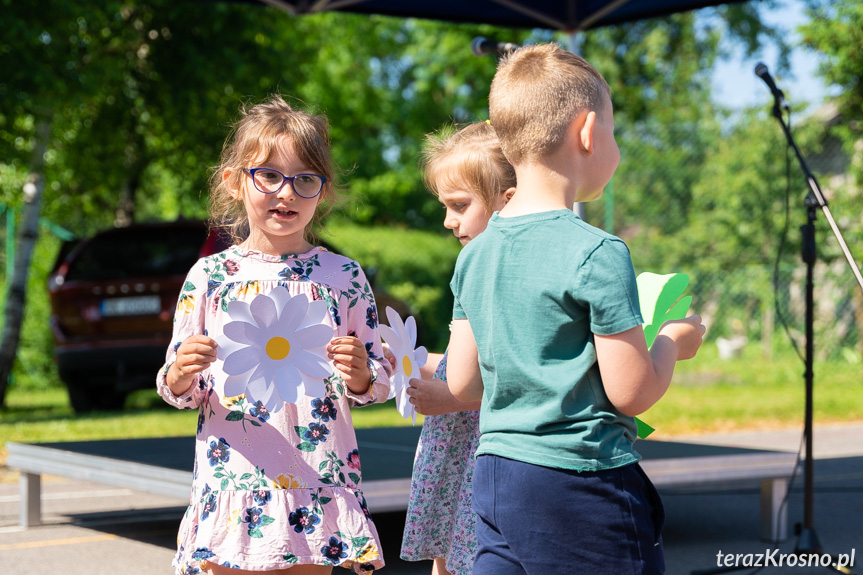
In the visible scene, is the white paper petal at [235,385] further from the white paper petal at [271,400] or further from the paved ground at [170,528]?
the paved ground at [170,528]

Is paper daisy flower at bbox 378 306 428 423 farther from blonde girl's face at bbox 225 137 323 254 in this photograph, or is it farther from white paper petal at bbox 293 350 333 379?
blonde girl's face at bbox 225 137 323 254

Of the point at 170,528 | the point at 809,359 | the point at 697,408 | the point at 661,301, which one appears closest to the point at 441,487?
the point at 661,301

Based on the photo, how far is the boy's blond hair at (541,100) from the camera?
1647 millimetres

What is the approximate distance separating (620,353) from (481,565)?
1.59 feet

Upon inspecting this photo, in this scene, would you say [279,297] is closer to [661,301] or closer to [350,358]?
[350,358]

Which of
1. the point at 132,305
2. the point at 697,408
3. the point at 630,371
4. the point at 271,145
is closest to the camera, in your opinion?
the point at 630,371

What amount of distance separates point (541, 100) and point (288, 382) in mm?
801

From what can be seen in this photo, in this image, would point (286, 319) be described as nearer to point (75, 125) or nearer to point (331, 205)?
point (331, 205)

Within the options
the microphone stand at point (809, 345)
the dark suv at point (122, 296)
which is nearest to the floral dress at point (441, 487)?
the microphone stand at point (809, 345)

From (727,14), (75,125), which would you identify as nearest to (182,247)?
(75,125)

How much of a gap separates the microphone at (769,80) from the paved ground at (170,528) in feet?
6.56

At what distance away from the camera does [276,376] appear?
2008 mm

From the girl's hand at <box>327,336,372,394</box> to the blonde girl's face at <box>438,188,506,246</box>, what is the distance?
0.50 metres

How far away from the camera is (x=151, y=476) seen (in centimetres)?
411
